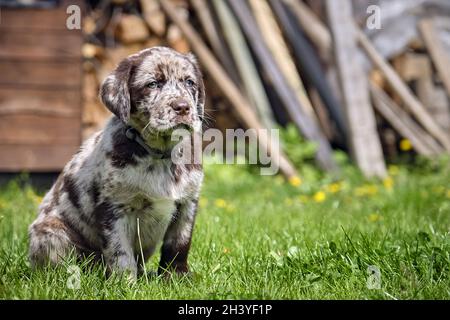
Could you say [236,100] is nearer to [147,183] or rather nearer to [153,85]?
[153,85]

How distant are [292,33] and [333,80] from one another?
65 cm

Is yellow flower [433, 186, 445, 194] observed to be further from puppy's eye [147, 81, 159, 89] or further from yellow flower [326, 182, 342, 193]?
puppy's eye [147, 81, 159, 89]

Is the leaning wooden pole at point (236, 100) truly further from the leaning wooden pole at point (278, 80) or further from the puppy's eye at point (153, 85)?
the puppy's eye at point (153, 85)

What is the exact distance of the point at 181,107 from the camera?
331 cm

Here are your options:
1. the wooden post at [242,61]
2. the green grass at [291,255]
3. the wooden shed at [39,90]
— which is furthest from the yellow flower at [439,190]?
the wooden shed at [39,90]

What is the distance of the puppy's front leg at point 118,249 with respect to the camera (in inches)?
132

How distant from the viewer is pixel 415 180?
6684mm

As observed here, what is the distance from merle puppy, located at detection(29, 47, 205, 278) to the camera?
3.38m

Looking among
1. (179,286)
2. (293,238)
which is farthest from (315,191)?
(179,286)

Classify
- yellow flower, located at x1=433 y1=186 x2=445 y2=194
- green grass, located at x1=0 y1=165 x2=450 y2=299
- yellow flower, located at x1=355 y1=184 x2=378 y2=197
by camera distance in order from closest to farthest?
1. green grass, located at x1=0 y1=165 x2=450 y2=299
2. yellow flower, located at x1=433 y1=186 x2=445 y2=194
3. yellow flower, located at x1=355 y1=184 x2=378 y2=197

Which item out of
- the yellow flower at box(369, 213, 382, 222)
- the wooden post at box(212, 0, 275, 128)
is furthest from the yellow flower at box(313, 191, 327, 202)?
the wooden post at box(212, 0, 275, 128)

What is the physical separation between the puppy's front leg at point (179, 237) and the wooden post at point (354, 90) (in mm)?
3548

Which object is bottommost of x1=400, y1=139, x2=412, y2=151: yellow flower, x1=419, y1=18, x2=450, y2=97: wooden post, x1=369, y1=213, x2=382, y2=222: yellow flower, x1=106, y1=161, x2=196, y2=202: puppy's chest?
x1=369, y1=213, x2=382, y2=222: yellow flower
